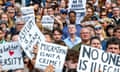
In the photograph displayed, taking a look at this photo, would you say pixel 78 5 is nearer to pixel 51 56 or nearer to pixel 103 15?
pixel 103 15

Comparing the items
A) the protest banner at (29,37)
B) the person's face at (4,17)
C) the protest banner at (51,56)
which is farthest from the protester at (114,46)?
the person's face at (4,17)

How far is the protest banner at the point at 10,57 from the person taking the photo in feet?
27.2

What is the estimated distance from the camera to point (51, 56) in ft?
27.0

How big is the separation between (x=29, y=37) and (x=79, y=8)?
2.60 m

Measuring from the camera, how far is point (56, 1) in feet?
40.5

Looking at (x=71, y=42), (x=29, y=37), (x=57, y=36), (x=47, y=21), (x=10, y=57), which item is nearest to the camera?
(x=10, y=57)

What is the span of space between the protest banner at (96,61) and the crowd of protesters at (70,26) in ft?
0.56

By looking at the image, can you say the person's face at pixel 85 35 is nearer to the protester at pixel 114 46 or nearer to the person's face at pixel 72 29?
the person's face at pixel 72 29

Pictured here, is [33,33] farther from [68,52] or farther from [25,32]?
[68,52]

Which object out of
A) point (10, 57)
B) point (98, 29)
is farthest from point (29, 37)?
point (98, 29)

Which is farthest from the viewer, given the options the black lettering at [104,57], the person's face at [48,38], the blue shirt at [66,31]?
the blue shirt at [66,31]

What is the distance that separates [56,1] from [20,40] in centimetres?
402

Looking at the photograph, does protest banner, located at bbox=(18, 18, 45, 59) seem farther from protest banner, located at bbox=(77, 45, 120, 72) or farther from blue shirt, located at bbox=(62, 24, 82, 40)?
blue shirt, located at bbox=(62, 24, 82, 40)

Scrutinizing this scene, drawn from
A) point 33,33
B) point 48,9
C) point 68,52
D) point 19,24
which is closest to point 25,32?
point 33,33
